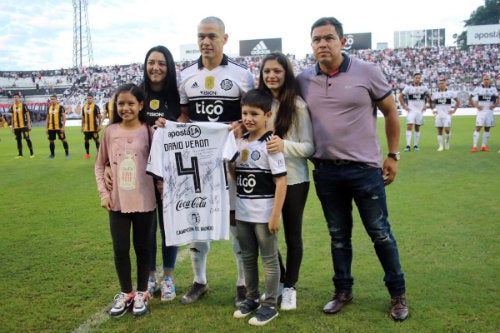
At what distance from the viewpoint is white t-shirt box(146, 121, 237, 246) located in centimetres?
386

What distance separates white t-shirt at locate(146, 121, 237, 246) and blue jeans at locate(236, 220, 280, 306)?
Result: 7.1 inches

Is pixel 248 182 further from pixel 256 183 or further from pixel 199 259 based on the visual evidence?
pixel 199 259

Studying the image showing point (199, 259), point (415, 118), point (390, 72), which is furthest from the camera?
point (390, 72)

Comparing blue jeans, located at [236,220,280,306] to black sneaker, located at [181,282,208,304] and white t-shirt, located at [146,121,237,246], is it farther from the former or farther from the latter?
black sneaker, located at [181,282,208,304]

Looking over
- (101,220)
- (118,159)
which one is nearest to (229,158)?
(118,159)

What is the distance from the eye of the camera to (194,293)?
4.16m

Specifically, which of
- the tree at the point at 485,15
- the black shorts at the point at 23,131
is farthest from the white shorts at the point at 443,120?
the tree at the point at 485,15

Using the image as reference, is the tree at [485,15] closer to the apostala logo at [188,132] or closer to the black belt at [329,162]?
the black belt at [329,162]

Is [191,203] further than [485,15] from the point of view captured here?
No

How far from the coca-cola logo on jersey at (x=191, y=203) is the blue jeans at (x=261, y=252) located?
356 millimetres

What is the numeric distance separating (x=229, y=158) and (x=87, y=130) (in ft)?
42.4

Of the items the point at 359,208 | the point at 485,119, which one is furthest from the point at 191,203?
the point at 485,119

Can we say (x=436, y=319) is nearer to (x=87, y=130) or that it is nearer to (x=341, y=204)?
(x=341, y=204)

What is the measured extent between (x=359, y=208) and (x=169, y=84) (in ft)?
6.50
